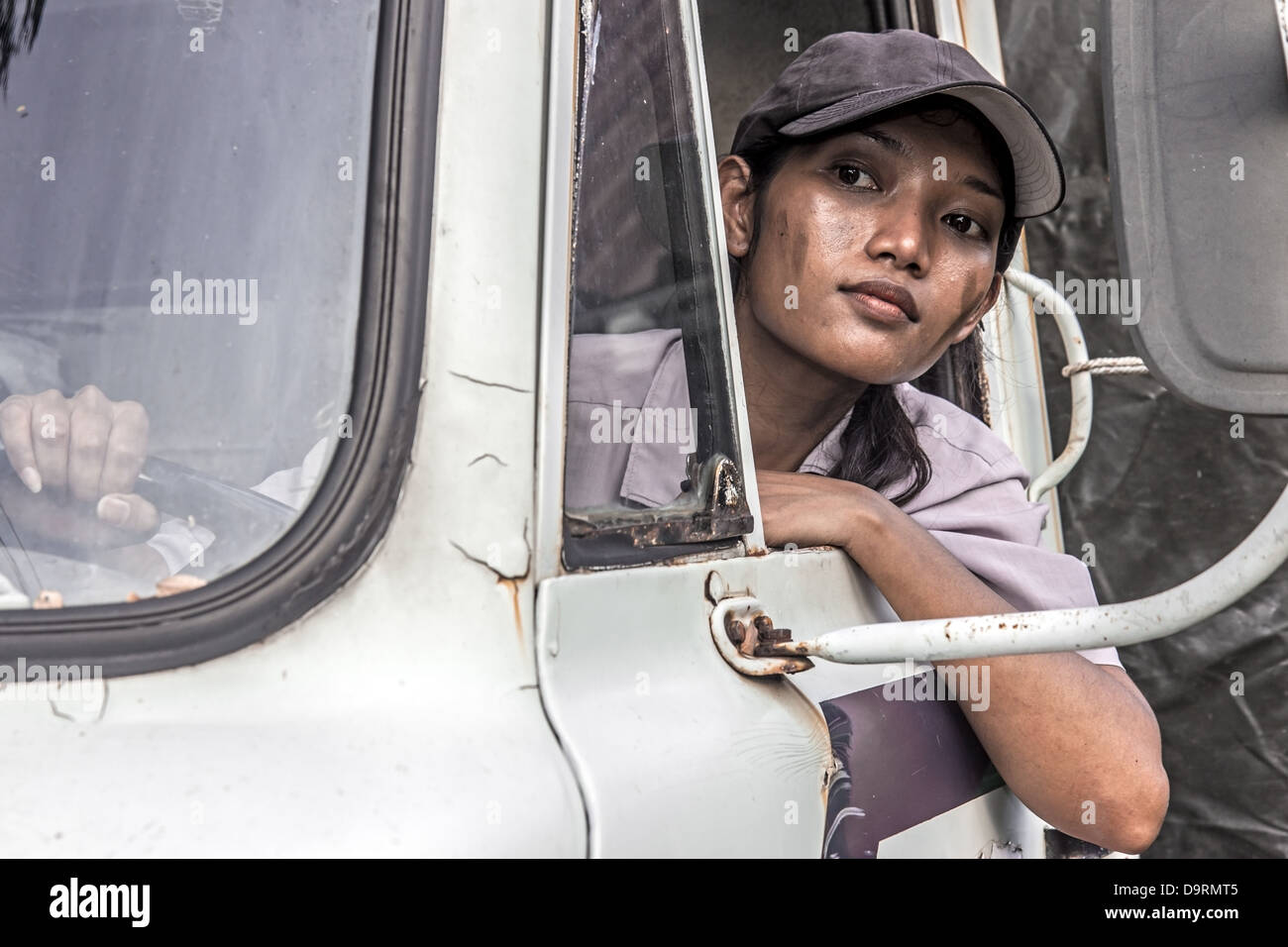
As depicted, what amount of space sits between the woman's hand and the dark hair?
0.28 meters

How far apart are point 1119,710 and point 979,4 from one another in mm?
1662

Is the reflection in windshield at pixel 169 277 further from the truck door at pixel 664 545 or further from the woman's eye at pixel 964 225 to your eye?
the woman's eye at pixel 964 225

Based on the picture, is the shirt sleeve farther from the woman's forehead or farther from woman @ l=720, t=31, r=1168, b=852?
the woman's forehead

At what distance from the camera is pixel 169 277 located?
0.94m

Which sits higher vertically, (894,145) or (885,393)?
(894,145)

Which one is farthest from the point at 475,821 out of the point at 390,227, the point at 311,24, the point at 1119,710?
the point at 1119,710

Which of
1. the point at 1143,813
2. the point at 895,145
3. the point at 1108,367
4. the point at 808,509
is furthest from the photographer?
the point at 1108,367

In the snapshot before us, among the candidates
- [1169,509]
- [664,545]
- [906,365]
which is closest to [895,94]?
[906,365]

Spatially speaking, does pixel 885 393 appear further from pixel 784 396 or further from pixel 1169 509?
pixel 1169 509

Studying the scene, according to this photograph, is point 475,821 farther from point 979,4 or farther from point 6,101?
point 979,4

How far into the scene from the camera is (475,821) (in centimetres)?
82

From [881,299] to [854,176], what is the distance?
0.19m

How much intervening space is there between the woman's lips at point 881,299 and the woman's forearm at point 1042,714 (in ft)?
0.75

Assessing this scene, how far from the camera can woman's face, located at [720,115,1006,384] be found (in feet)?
5.07
